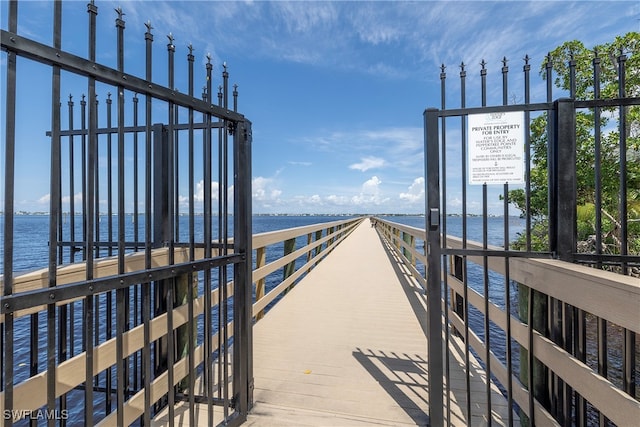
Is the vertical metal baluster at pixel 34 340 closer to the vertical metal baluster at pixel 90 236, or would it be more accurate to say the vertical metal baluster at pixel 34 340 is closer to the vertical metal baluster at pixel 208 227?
the vertical metal baluster at pixel 90 236

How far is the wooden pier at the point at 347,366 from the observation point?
202cm

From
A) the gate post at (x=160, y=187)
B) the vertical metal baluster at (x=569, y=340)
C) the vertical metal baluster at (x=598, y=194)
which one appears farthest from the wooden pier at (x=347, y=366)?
the gate post at (x=160, y=187)

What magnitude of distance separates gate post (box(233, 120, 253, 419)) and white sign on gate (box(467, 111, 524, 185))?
1405 mm

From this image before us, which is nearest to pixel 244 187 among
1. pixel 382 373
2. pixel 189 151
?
pixel 189 151

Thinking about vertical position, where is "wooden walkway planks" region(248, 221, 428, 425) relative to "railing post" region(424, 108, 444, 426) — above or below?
below

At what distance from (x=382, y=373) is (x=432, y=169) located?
65.5 inches

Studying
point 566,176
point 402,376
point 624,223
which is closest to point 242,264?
point 402,376

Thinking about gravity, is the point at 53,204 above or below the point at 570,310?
above

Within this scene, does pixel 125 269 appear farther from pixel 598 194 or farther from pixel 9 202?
pixel 598 194

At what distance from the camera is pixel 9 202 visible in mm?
939

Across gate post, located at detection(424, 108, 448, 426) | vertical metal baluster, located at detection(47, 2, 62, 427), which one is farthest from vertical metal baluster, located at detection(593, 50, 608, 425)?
vertical metal baluster, located at detection(47, 2, 62, 427)

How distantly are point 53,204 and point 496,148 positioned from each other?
2133 millimetres

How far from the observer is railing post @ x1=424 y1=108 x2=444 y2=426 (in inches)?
74.3

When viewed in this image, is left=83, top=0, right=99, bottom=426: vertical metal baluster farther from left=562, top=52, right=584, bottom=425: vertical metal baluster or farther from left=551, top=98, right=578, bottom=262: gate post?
left=551, top=98, right=578, bottom=262: gate post
